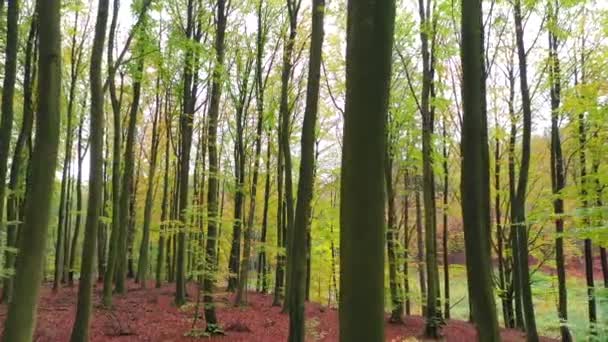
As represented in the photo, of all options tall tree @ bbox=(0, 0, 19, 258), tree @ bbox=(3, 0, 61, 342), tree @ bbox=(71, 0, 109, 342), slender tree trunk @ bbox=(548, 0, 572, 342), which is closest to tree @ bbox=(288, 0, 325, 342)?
tree @ bbox=(71, 0, 109, 342)

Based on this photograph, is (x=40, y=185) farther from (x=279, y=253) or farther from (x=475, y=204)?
(x=279, y=253)

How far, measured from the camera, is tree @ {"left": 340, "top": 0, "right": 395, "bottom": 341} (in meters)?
2.49

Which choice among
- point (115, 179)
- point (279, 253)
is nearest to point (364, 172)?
point (115, 179)

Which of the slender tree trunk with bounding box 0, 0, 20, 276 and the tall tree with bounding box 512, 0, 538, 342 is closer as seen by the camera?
the slender tree trunk with bounding box 0, 0, 20, 276

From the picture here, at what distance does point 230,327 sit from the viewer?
1140 centimetres

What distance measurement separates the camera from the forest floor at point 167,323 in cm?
991

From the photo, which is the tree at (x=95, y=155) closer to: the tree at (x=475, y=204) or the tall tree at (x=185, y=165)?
the tall tree at (x=185, y=165)

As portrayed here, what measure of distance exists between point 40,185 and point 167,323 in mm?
6823

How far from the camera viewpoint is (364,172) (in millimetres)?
2576

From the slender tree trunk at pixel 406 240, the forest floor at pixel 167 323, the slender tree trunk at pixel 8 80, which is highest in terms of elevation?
the slender tree trunk at pixel 8 80

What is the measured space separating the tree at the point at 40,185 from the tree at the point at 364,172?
14.6ft

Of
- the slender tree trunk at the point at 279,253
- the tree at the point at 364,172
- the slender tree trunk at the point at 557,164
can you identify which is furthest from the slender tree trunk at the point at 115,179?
the slender tree trunk at the point at 557,164

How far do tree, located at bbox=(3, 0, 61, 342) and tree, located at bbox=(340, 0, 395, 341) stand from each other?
4439 mm

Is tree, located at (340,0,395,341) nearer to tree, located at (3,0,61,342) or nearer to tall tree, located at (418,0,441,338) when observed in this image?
tree, located at (3,0,61,342)
